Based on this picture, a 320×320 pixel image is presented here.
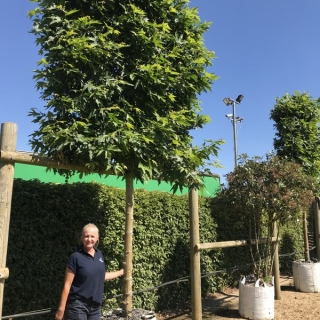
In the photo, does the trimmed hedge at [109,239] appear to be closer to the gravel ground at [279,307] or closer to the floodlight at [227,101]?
the gravel ground at [279,307]

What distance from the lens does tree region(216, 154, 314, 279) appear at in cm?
609

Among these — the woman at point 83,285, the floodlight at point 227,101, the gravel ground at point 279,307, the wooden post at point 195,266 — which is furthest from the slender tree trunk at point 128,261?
the floodlight at point 227,101

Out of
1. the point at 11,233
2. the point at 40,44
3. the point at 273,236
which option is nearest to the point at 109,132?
the point at 40,44

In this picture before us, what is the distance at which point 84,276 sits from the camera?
311 cm

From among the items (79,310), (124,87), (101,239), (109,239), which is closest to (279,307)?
(109,239)

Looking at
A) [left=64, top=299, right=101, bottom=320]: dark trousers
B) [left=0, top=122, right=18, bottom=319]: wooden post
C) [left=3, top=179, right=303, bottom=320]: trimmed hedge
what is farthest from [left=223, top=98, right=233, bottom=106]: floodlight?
[left=64, top=299, right=101, bottom=320]: dark trousers

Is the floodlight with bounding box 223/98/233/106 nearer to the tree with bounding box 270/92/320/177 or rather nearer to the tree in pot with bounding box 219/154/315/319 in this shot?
the tree with bounding box 270/92/320/177

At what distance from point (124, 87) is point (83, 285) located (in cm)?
204

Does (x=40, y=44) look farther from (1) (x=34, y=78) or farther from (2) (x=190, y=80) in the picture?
(2) (x=190, y=80)

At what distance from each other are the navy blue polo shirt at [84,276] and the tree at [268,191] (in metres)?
3.58

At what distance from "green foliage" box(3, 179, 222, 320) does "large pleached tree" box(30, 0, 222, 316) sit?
2.69 ft

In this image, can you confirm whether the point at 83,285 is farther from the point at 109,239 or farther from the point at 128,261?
the point at 109,239

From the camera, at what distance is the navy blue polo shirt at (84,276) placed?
3090mm

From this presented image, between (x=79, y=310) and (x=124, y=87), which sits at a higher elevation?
(x=124, y=87)
